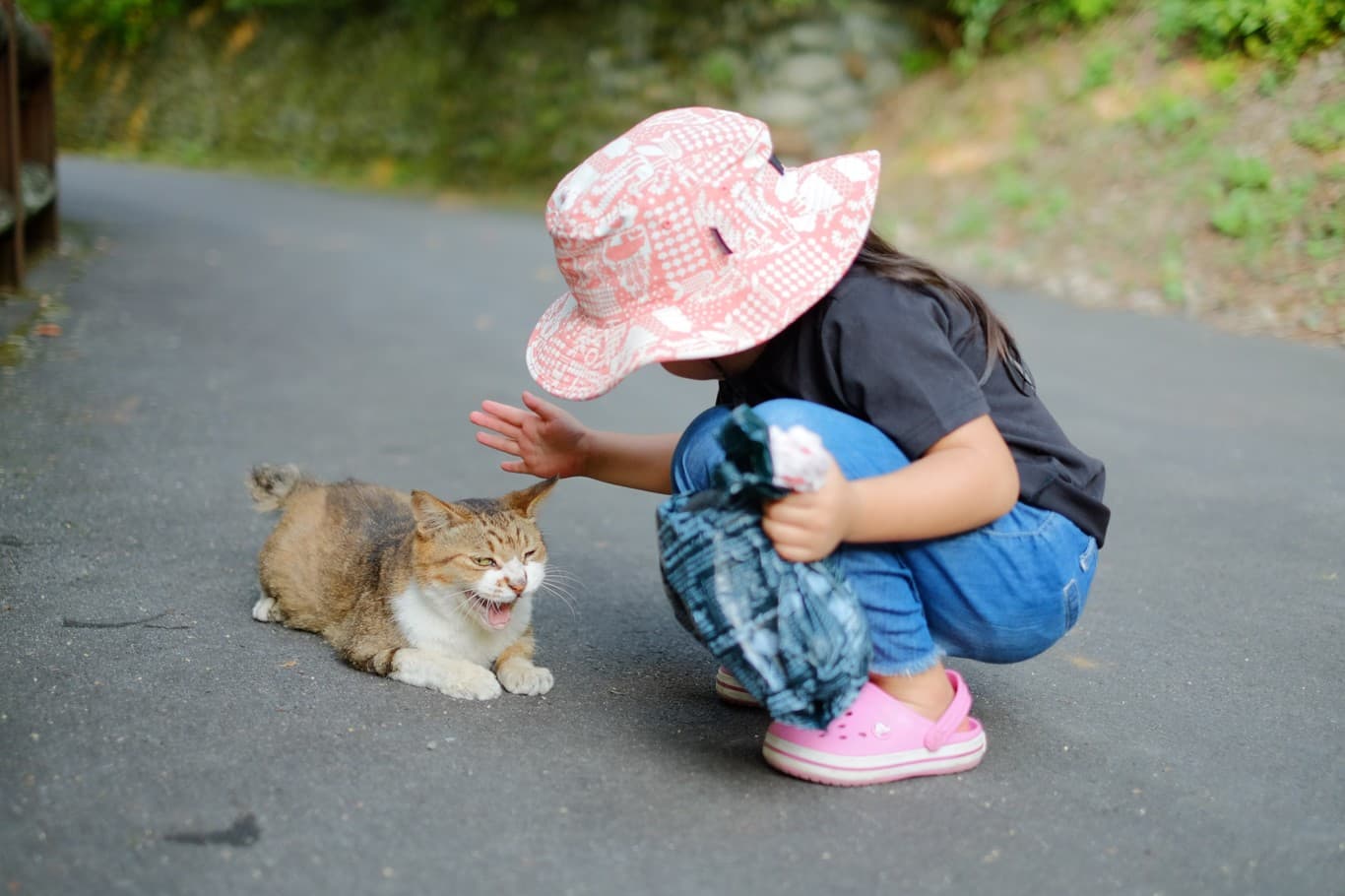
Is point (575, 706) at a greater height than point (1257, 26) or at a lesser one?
lesser

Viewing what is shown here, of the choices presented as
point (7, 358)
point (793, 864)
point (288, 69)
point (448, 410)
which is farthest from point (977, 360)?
point (288, 69)

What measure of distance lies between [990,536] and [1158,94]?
8.22m

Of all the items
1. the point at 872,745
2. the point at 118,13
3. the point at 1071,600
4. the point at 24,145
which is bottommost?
the point at 118,13

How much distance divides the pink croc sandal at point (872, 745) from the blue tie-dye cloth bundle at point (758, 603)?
0.13 m

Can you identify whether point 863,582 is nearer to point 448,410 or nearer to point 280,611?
point 280,611

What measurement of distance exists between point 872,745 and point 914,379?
0.69 meters

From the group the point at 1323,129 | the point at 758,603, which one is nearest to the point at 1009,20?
the point at 1323,129

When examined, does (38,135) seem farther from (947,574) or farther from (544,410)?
(947,574)

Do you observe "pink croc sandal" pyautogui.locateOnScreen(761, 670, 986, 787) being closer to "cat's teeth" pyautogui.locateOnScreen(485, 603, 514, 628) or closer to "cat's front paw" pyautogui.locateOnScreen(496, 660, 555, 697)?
"cat's front paw" pyautogui.locateOnScreen(496, 660, 555, 697)

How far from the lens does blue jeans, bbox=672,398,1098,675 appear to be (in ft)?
7.30

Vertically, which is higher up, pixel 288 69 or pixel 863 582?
pixel 863 582

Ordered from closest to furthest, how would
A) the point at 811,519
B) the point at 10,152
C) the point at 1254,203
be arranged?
the point at 811,519 < the point at 10,152 < the point at 1254,203

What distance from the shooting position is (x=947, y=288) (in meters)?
2.36

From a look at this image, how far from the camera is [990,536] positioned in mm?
2309
